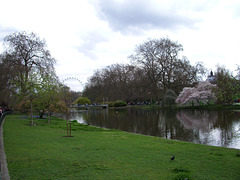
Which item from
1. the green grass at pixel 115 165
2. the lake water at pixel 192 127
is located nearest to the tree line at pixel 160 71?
the lake water at pixel 192 127

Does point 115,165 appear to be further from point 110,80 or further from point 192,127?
point 110,80

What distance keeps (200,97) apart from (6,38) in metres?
40.5

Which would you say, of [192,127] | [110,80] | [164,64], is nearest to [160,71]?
[164,64]

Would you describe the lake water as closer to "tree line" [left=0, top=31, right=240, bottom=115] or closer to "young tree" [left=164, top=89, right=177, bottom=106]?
"tree line" [left=0, top=31, right=240, bottom=115]

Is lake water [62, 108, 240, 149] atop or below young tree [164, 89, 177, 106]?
below

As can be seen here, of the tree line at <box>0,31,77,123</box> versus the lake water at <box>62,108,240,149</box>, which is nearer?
the lake water at <box>62,108,240,149</box>

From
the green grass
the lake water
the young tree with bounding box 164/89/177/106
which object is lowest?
the lake water

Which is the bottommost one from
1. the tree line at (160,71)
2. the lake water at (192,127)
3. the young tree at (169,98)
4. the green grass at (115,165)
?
the lake water at (192,127)

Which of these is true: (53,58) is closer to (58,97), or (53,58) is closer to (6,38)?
(6,38)

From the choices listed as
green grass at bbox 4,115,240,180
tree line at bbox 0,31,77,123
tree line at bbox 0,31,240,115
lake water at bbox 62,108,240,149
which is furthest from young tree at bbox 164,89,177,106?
green grass at bbox 4,115,240,180

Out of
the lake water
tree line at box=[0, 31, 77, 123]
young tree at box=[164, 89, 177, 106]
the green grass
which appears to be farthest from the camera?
young tree at box=[164, 89, 177, 106]

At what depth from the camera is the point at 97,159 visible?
7.79 m

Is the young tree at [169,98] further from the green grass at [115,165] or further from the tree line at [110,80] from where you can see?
the green grass at [115,165]

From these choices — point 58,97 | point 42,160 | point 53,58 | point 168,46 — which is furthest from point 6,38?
point 168,46
